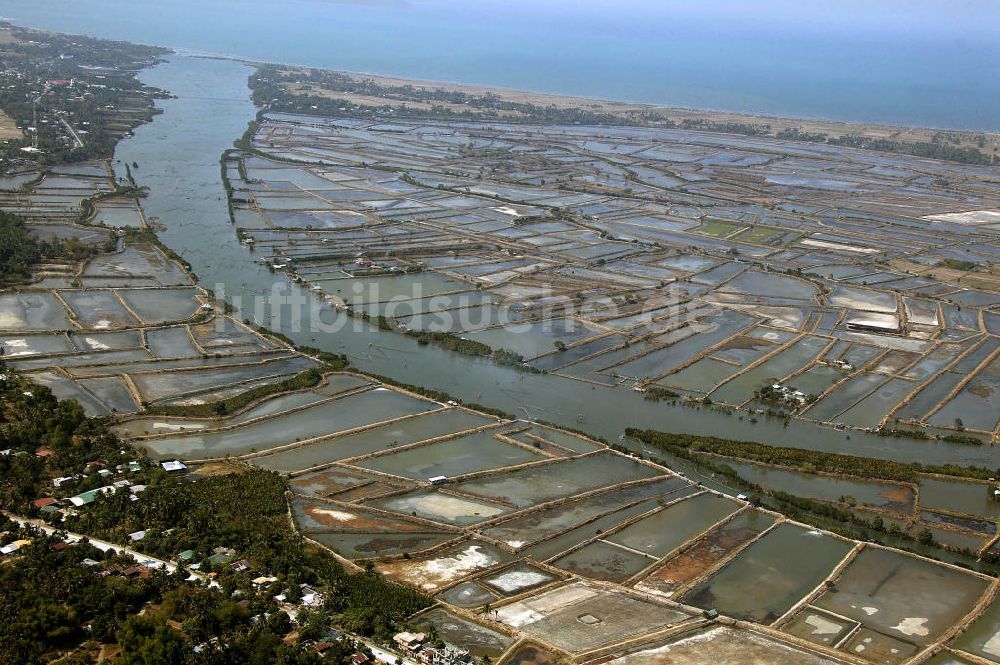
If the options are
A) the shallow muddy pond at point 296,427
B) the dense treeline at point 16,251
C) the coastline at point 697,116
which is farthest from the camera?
the coastline at point 697,116

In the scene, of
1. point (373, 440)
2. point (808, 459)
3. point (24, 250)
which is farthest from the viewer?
point (24, 250)

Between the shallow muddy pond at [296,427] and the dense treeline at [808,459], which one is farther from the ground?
the dense treeline at [808,459]

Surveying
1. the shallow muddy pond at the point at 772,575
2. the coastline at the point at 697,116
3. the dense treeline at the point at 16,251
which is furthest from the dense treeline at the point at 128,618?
the coastline at the point at 697,116

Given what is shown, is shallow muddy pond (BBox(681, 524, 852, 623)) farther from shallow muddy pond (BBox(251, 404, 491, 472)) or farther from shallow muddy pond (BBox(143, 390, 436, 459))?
shallow muddy pond (BBox(143, 390, 436, 459))

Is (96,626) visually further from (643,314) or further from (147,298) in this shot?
(643,314)

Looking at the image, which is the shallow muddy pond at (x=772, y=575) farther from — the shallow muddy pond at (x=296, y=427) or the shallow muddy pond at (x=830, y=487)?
the shallow muddy pond at (x=296, y=427)

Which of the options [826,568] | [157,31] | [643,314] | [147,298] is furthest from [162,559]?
[157,31]

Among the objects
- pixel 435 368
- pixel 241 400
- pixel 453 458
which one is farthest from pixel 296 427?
pixel 435 368

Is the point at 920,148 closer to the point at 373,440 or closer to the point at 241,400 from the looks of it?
the point at 373,440
